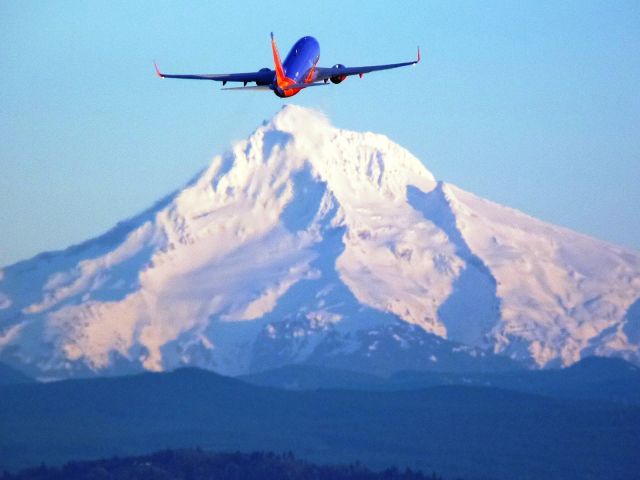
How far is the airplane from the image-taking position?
147 metres

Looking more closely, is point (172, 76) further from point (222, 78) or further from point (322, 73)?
point (322, 73)

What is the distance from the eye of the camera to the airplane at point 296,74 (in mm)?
146875

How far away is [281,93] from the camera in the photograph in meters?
146

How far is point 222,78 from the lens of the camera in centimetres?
14775

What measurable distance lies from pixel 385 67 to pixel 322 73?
268 inches

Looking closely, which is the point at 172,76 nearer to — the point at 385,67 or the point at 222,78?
the point at 222,78

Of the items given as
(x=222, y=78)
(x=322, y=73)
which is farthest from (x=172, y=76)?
(x=322, y=73)

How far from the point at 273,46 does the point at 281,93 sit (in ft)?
15.6

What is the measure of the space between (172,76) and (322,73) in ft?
45.8

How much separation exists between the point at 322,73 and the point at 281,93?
392 inches

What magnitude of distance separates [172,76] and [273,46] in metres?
7.99

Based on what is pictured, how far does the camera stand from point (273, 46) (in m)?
149

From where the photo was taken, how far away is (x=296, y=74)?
151750 millimetres
